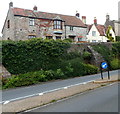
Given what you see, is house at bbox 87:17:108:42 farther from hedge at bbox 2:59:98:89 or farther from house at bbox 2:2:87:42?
hedge at bbox 2:59:98:89

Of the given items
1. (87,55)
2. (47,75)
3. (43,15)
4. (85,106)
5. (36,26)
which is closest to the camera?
(85,106)

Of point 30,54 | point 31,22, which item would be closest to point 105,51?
point 30,54

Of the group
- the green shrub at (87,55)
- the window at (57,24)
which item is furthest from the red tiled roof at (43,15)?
the green shrub at (87,55)

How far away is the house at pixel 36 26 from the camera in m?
27.0

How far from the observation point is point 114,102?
6.56m

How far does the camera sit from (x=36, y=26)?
2856 cm

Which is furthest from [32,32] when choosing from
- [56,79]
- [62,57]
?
[56,79]

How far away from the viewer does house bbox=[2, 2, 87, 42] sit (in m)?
27.0

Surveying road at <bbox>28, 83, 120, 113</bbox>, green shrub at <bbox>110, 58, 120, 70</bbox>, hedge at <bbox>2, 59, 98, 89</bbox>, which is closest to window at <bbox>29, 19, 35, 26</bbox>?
hedge at <bbox>2, 59, 98, 89</bbox>

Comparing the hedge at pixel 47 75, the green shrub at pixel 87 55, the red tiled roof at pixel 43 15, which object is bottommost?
the hedge at pixel 47 75

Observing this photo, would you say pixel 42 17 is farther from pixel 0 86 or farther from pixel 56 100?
pixel 56 100

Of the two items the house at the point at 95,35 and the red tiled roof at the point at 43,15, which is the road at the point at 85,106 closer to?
the red tiled roof at the point at 43,15

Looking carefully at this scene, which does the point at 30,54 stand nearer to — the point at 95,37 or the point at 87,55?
the point at 87,55

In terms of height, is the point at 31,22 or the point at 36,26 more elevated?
the point at 31,22
